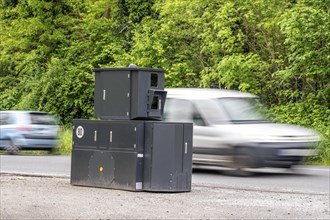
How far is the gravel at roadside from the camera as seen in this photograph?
1260 centimetres

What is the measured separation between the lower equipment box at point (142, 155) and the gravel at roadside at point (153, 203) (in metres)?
0.21

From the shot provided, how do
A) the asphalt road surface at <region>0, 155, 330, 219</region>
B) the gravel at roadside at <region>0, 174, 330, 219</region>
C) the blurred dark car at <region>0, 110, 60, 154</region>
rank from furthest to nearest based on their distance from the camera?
the blurred dark car at <region>0, 110, 60, 154</region> < the asphalt road surface at <region>0, 155, 330, 219</region> < the gravel at roadside at <region>0, 174, 330, 219</region>

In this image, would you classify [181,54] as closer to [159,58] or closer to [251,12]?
[159,58]

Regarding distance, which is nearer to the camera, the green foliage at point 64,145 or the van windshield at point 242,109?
the van windshield at point 242,109

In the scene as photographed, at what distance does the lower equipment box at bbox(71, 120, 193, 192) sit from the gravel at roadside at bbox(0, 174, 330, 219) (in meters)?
0.21

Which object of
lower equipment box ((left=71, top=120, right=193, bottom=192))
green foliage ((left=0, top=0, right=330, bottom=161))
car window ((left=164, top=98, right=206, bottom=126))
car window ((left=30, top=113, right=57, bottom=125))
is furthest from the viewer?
green foliage ((left=0, top=0, right=330, bottom=161))

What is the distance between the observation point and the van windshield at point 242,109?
19250 millimetres

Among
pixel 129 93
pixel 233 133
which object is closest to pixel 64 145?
pixel 233 133

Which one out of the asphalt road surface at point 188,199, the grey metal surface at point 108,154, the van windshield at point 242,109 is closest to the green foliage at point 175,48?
the van windshield at point 242,109

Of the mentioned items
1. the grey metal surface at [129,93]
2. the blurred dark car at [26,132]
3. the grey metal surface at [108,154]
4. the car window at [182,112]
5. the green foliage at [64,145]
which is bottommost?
the green foliage at [64,145]

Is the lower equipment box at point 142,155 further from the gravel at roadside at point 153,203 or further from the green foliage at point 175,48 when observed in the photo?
the green foliage at point 175,48

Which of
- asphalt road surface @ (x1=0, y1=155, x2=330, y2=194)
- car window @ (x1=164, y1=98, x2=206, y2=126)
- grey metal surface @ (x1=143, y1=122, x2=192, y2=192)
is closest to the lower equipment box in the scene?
grey metal surface @ (x1=143, y1=122, x2=192, y2=192)

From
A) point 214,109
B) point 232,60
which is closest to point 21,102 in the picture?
point 232,60

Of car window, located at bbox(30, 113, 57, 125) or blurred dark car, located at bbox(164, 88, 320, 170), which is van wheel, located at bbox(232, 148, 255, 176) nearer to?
blurred dark car, located at bbox(164, 88, 320, 170)
